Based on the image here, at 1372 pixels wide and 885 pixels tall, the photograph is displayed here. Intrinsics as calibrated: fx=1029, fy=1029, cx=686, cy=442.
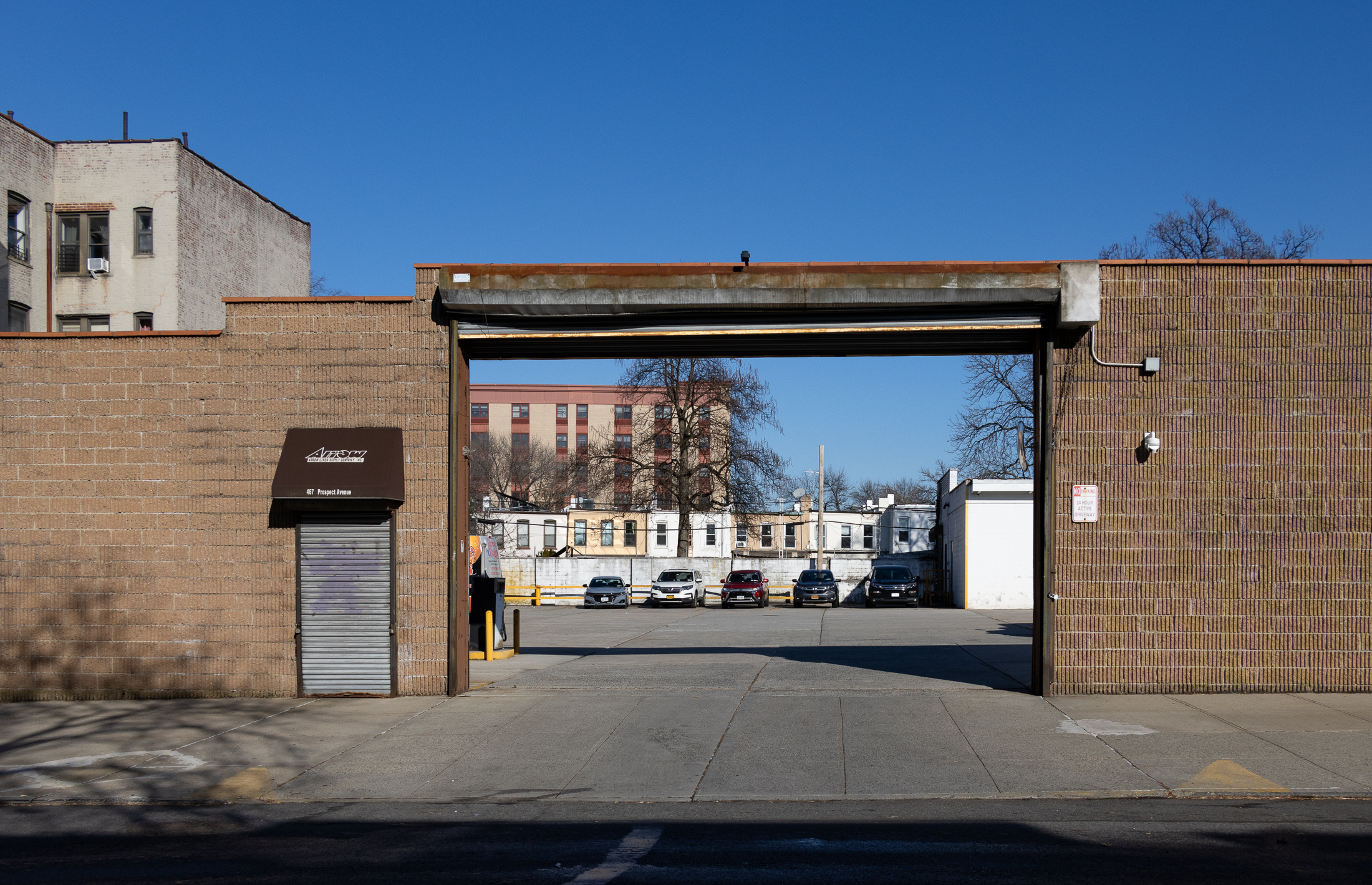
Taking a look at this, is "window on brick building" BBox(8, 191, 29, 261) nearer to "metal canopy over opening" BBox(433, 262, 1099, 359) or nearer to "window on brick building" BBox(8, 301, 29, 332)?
"window on brick building" BBox(8, 301, 29, 332)

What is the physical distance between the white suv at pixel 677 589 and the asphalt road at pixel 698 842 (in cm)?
3612

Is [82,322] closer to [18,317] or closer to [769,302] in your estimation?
[18,317]

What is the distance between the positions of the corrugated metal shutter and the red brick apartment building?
0.19ft

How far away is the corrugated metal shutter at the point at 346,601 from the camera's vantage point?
44.3 ft

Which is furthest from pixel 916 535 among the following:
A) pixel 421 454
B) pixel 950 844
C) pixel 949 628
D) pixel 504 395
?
pixel 950 844

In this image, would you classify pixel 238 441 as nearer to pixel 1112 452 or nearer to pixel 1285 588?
pixel 1112 452

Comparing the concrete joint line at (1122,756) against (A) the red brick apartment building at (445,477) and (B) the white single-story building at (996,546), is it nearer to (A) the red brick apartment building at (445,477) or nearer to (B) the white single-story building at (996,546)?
(A) the red brick apartment building at (445,477)

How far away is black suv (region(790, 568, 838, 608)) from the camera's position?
43.2m

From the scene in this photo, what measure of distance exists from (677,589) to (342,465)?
32395mm

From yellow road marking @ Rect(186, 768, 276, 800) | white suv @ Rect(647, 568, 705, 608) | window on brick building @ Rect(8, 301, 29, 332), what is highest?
window on brick building @ Rect(8, 301, 29, 332)

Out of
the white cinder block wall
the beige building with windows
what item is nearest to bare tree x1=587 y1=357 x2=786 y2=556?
the white cinder block wall

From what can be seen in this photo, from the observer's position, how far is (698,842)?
7363 millimetres

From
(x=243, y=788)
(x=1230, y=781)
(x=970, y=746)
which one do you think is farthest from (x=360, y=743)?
(x=1230, y=781)

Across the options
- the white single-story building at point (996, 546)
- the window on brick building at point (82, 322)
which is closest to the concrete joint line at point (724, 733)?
the window on brick building at point (82, 322)
